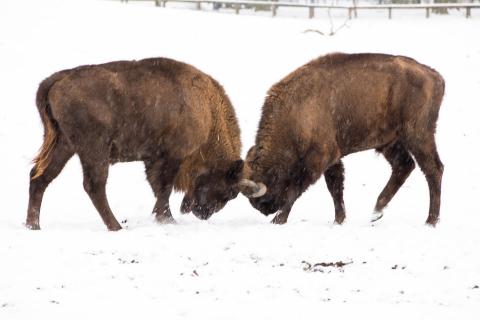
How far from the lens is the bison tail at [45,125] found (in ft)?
31.9

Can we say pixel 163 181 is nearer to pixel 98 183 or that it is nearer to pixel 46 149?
pixel 98 183

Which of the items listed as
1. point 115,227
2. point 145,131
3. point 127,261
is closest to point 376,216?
point 145,131

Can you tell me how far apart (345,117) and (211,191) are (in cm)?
188

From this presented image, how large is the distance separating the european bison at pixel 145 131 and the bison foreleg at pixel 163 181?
12 millimetres

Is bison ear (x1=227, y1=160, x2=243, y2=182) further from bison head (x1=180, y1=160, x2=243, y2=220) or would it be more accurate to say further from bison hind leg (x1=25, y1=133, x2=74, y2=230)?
bison hind leg (x1=25, y1=133, x2=74, y2=230)

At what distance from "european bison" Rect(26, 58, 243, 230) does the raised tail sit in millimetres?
11

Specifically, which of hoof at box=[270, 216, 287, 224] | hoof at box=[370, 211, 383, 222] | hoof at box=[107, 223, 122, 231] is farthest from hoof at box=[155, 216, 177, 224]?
hoof at box=[370, 211, 383, 222]

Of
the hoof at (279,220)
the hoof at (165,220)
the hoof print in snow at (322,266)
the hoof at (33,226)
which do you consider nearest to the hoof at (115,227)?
the hoof at (165,220)

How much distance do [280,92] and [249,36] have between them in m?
16.9

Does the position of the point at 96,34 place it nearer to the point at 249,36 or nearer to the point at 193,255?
the point at 249,36

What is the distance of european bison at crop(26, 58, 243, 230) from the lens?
9.72 m

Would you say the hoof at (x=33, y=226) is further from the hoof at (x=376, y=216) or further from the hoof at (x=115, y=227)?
the hoof at (x=376, y=216)

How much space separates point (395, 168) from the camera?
11203mm

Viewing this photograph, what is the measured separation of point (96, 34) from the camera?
25.5 meters
